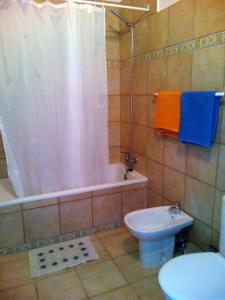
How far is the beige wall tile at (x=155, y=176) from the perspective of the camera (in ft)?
7.87

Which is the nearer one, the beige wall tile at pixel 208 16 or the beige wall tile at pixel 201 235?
the beige wall tile at pixel 208 16

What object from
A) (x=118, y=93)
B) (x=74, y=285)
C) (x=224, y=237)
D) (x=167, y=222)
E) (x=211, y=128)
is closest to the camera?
(x=224, y=237)

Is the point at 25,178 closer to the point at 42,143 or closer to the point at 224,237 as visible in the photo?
the point at 42,143

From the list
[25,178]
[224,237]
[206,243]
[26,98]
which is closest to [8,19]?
[26,98]

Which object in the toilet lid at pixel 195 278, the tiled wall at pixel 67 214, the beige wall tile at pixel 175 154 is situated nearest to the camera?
the toilet lid at pixel 195 278

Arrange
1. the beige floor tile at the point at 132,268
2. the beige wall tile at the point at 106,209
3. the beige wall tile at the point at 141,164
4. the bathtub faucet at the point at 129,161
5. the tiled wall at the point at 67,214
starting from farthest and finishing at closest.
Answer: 1. the bathtub faucet at the point at 129,161
2. the beige wall tile at the point at 141,164
3. the beige wall tile at the point at 106,209
4. the tiled wall at the point at 67,214
5. the beige floor tile at the point at 132,268

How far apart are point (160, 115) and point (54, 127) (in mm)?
950

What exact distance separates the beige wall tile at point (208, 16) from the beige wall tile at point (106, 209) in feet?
5.29

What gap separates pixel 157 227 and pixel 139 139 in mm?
1051

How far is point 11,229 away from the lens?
2154 mm

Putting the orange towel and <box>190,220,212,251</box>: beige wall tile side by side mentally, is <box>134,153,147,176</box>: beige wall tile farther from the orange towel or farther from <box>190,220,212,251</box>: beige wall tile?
<box>190,220,212,251</box>: beige wall tile

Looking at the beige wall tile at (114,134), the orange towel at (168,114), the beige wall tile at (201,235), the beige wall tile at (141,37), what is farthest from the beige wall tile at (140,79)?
the beige wall tile at (201,235)

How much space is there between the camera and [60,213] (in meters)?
2.29

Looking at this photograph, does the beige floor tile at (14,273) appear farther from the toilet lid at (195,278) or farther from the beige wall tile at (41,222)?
A: the toilet lid at (195,278)
